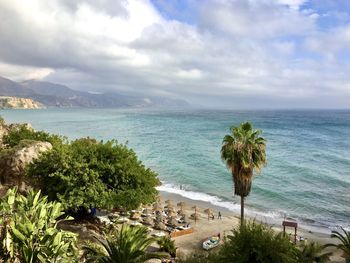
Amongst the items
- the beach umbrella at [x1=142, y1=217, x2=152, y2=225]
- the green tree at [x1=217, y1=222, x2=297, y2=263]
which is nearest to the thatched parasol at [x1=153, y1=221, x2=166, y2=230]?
the beach umbrella at [x1=142, y1=217, x2=152, y2=225]

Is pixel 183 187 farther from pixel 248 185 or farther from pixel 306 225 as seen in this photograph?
pixel 248 185

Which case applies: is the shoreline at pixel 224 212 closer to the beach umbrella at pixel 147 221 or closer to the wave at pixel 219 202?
the wave at pixel 219 202

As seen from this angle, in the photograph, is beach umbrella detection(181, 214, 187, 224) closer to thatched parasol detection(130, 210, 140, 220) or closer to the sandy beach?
the sandy beach

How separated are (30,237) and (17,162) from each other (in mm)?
19712

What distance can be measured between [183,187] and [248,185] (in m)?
30.2

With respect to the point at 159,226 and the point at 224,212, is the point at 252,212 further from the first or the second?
the point at 159,226

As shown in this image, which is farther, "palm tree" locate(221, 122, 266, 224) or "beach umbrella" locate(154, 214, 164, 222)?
"beach umbrella" locate(154, 214, 164, 222)

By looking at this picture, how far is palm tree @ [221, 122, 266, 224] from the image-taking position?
2533 centimetres

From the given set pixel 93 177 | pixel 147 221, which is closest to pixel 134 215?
pixel 147 221

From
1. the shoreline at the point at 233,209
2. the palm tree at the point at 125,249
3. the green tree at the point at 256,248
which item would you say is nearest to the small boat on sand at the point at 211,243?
the shoreline at the point at 233,209

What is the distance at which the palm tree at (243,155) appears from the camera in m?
25.3

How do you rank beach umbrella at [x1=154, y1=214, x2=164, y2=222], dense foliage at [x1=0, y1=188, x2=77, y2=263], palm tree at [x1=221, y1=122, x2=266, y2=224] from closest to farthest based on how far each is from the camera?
dense foliage at [x1=0, y1=188, x2=77, y2=263] < palm tree at [x1=221, y1=122, x2=266, y2=224] < beach umbrella at [x1=154, y1=214, x2=164, y2=222]

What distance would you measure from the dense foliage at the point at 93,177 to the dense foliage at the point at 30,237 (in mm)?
9241

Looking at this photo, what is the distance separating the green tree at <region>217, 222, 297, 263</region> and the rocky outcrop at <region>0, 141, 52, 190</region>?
848 inches
